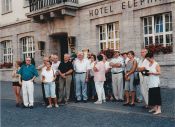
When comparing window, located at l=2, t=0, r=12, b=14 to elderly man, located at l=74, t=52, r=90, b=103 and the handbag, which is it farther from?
the handbag

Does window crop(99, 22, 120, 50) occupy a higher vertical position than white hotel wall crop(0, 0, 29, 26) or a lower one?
lower

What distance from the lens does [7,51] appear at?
28.0 meters

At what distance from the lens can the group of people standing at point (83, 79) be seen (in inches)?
468

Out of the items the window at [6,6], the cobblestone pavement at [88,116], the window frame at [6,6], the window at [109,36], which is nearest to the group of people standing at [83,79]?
the cobblestone pavement at [88,116]

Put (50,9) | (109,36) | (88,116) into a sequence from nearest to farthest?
(88,116), (109,36), (50,9)

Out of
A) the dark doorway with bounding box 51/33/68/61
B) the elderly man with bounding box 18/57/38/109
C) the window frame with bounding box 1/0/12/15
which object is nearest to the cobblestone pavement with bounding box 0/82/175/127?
the elderly man with bounding box 18/57/38/109

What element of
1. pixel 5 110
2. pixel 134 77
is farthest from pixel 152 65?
pixel 5 110

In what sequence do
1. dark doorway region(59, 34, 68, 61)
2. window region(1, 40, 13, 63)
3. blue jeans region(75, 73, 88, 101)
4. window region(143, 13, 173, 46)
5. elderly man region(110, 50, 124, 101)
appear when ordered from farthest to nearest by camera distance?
window region(1, 40, 13, 63) → dark doorway region(59, 34, 68, 61) → window region(143, 13, 173, 46) → blue jeans region(75, 73, 88, 101) → elderly man region(110, 50, 124, 101)

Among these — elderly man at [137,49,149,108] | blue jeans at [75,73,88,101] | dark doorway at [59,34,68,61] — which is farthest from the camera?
dark doorway at [59,34,68,61]

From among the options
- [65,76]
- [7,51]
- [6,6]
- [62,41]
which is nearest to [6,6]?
[6,6]

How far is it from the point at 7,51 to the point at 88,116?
62.8ft

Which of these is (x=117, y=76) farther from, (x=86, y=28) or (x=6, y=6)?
(x=6, y=6)

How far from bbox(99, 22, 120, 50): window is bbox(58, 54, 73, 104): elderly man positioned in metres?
6.58

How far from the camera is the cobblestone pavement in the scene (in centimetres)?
882
